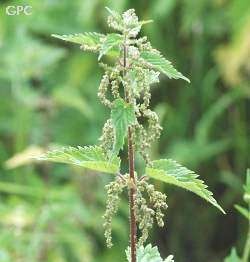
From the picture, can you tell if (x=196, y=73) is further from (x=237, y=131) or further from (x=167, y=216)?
(x=167, y=216)

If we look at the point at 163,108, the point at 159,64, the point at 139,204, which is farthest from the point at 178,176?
the point at 163,108

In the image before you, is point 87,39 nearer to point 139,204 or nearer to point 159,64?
point 159,64

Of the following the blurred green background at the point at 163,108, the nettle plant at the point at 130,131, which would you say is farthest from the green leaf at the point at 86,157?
the blurred green background at the point at 163,108

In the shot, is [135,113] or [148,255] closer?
[135,113]

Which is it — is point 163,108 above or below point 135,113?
above

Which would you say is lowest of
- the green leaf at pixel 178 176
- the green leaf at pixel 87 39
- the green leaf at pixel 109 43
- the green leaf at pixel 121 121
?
the green leaf at pixel 178 176

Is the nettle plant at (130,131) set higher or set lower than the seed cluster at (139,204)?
higher

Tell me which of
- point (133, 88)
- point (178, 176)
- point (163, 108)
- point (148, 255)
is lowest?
point (148, 255)

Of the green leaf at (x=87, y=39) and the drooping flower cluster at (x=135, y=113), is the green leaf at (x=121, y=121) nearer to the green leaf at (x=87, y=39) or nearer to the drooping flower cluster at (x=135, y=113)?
the drooping flower cluster at (x=135, y=113)

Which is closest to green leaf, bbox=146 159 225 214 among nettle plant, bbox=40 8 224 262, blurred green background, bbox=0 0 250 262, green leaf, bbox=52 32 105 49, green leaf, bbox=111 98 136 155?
nettle plant, bbox=40 8 224 262
